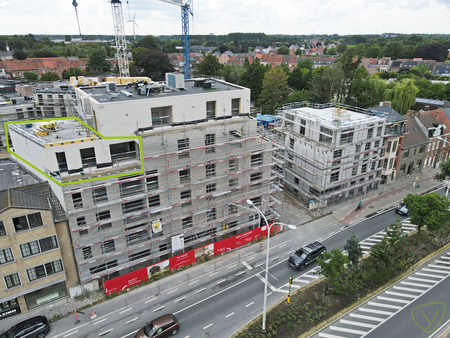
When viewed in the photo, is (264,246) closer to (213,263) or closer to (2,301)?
(213,263)

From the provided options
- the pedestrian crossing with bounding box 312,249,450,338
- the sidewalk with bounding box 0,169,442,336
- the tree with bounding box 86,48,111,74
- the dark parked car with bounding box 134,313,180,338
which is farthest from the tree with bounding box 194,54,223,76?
the dark parked car with bounding box 134,313,180,338

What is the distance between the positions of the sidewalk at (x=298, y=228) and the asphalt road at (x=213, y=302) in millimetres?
906

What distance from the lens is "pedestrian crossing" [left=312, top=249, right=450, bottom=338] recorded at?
2716 centimetres

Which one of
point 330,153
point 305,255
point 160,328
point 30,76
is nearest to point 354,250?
point 305,255

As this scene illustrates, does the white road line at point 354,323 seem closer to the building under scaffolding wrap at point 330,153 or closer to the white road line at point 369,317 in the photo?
the white road line at point 369,317

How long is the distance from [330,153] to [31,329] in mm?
41569

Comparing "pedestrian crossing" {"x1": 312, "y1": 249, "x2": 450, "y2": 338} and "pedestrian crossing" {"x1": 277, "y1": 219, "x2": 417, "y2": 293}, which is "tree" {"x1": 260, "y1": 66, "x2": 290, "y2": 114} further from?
"pedestrian crossing" {"x1": 312, "y1": 249, "x2": 450, "y2": 338}

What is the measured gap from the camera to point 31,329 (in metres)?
26.4

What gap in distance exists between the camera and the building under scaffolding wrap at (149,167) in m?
28.4

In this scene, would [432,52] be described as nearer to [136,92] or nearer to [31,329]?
[136,92]

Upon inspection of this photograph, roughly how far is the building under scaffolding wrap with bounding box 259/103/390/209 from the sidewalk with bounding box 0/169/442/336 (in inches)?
84.0

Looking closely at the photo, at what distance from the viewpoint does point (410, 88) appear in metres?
73.6

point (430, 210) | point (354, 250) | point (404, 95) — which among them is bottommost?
point (354, 250)

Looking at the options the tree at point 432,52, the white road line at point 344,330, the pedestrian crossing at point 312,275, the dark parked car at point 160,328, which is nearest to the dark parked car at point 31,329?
the dark parked car at point 160,328
